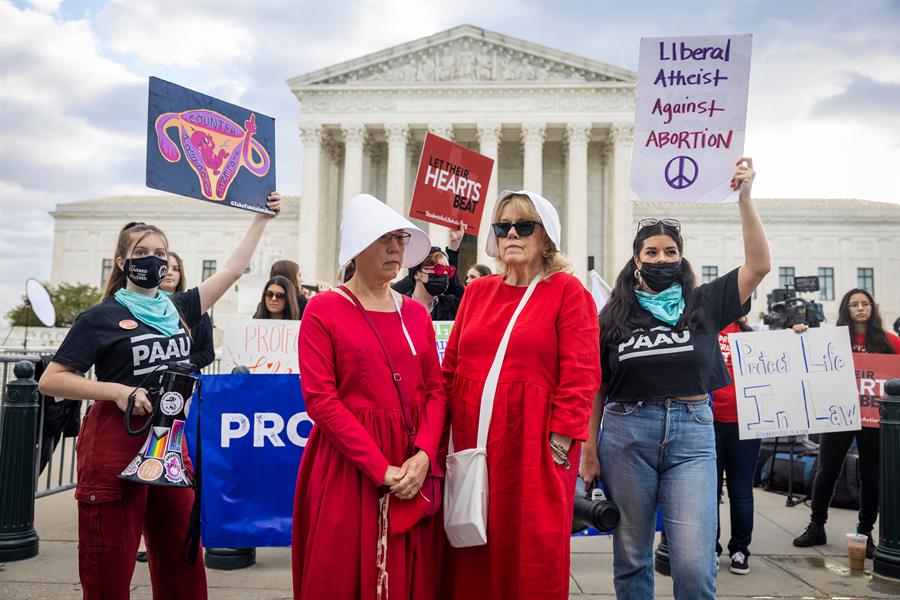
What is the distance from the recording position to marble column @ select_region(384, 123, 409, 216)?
39.0 meters

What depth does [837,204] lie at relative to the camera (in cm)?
5303

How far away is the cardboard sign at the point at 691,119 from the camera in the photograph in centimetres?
400

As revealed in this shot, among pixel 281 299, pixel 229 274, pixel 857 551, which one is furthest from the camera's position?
pixel 281 299

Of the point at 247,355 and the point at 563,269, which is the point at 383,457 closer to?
the point at 563,269

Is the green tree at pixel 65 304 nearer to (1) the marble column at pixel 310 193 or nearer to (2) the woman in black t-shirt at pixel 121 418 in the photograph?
(1) the marble column at pixel 310 193

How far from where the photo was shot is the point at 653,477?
3.34m

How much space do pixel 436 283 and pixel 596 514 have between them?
2.67 metres

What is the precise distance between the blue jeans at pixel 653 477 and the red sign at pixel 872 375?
3.55 meters

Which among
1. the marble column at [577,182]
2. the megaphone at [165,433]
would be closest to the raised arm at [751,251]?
the megaphone at [165,433]

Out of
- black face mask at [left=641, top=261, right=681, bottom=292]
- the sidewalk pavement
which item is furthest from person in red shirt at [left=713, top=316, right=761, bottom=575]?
black face mask at [left=641, top=261, right=681, bottom=292]

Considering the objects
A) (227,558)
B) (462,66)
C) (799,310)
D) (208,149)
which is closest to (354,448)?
(208,149)

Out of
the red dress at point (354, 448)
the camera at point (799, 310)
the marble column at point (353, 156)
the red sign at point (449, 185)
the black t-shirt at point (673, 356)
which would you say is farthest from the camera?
the marble column at point (353, 156)

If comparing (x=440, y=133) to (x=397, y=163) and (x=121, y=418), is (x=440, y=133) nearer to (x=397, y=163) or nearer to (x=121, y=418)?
(x=397, y=163)

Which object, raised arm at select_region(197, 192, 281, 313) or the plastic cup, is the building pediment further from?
raised arm at select_region(197, 192, 281, 313)
